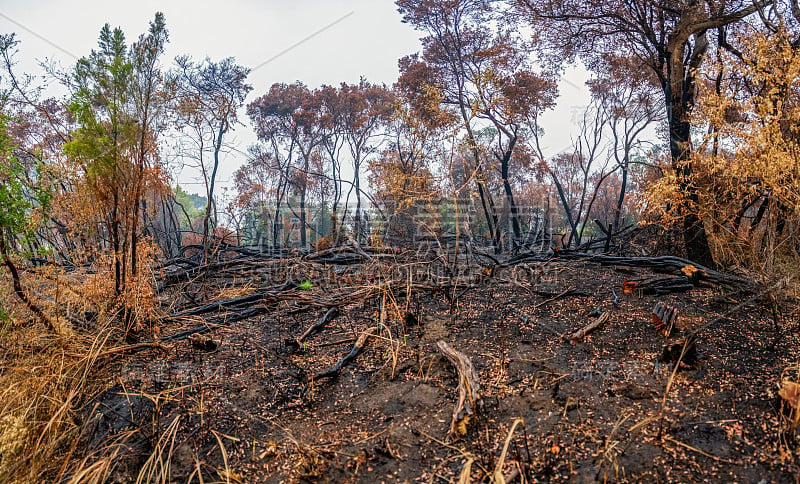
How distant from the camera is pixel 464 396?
2117mm

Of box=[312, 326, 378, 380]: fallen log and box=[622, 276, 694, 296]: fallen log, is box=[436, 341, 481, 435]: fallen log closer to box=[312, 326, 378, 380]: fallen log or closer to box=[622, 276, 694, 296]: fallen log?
box=[312, 326, 378, 380]: fallen log

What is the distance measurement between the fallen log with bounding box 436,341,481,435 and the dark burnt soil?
0.05 m

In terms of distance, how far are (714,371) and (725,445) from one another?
69 cm

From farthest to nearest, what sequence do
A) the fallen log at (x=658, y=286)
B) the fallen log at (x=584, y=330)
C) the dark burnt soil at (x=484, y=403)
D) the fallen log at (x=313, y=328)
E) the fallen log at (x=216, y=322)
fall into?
the fallen log at (x=658, y=286)
the fallen log at (x=216, y=322)
the fallen log at (x=313, y=328)
the fallen log at (x=584, y=330)
the dark burnt soil at (x=484, y=403)

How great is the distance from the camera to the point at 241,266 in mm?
5832

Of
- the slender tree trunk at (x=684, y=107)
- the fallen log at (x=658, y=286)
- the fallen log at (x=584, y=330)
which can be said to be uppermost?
the slender tree trunk at (x=684, y=107)

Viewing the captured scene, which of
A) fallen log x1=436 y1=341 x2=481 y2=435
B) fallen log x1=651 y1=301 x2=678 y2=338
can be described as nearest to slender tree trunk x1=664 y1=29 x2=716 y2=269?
fallen log x1=651 y1=301 x2=678 y2=338

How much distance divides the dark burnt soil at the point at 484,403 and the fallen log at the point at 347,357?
57 mm

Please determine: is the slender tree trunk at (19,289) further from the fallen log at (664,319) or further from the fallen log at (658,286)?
the fallen log at (658,286)

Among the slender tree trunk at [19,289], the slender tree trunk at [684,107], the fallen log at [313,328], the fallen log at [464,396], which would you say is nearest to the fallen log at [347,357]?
the fallen log at [313,328]

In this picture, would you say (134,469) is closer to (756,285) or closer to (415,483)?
(415,483)

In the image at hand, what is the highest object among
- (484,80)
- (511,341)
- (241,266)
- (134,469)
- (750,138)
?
(484,80)

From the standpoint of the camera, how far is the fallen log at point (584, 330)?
2.85m

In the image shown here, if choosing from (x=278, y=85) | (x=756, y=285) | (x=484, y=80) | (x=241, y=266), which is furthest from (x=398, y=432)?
(x=278, y=85)
